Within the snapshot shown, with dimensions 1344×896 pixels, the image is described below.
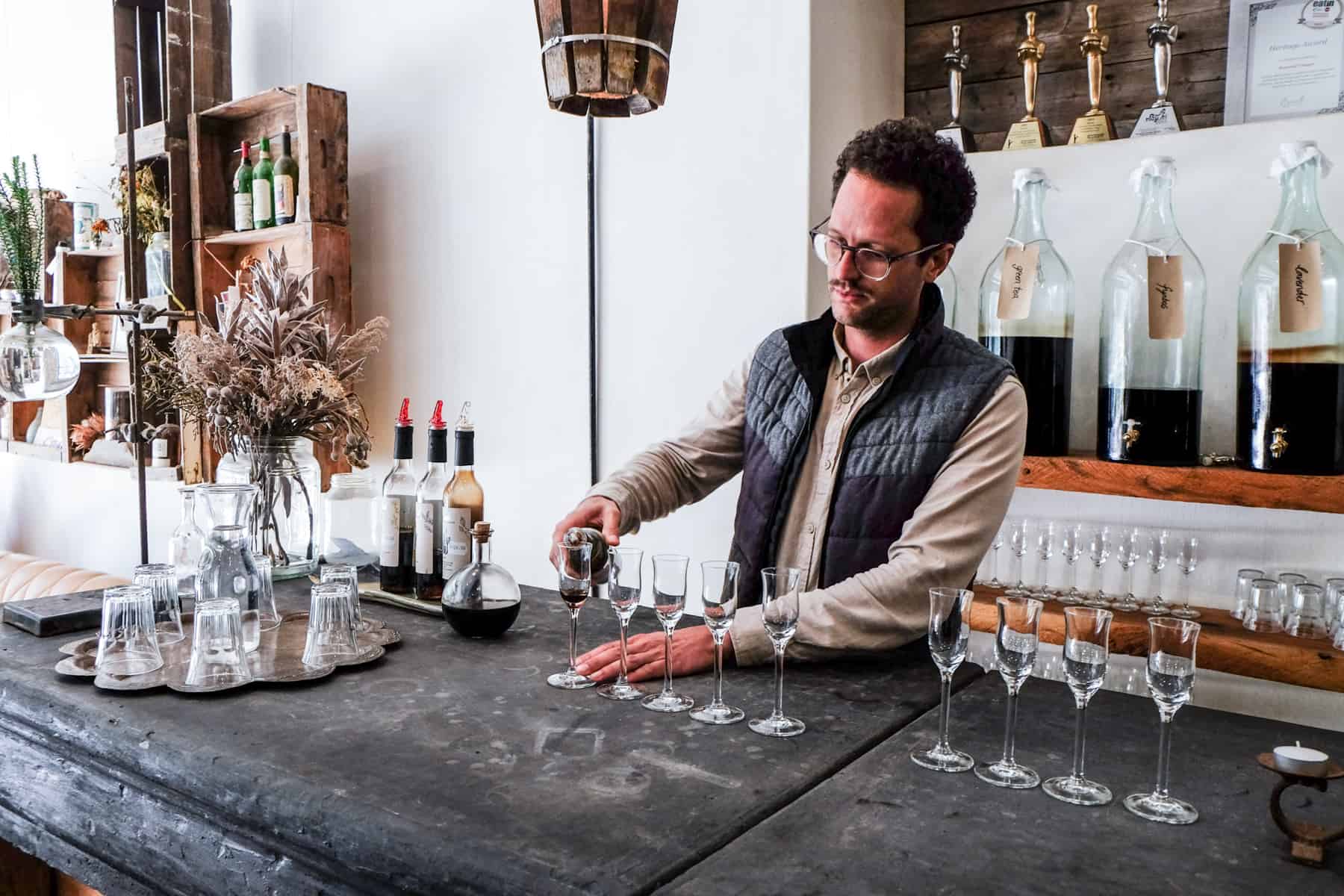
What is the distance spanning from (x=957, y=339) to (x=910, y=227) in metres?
0.21

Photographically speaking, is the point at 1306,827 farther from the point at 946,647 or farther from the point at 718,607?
the point at 718,607

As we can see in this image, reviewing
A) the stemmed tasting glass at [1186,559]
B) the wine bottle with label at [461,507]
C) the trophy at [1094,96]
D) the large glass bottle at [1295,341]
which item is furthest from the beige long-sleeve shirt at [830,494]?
the trophy at [1094,96]

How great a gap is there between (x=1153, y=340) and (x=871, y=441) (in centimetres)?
61

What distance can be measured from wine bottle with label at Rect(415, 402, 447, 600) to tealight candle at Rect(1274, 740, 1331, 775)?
125 cm

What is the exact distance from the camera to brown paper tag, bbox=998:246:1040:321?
192 cm

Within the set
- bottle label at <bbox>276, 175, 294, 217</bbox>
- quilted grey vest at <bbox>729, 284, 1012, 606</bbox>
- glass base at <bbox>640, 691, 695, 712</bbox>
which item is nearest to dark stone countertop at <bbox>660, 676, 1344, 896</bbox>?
glass base at <bbox>640, 691, 695, 712</bbox>

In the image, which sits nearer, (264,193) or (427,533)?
(427,533)

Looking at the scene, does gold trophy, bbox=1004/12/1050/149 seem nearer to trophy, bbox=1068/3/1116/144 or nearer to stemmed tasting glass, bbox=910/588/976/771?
trophy, bbox=1068/3/1116/144

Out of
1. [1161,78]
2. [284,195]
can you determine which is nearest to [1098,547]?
[1161,78]

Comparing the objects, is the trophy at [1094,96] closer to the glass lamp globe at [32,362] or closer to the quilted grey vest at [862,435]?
the quilted grey vest at [862,435]

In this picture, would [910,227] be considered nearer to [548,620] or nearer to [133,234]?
[548,620]

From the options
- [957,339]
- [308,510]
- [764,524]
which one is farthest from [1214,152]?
[308,510]

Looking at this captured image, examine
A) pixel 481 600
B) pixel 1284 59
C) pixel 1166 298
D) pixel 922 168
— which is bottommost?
pixel 481 600

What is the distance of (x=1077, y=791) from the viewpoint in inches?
39.0
